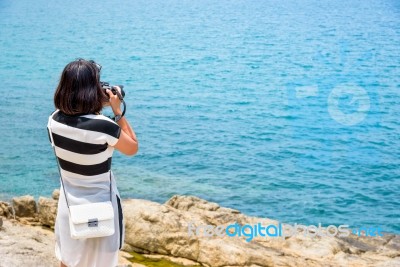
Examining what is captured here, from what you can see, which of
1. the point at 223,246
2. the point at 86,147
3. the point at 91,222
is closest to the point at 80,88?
the point at 86,147

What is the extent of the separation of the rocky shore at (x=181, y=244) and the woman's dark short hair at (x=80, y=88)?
1.75m

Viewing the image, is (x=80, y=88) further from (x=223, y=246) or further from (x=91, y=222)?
(x=223, y=246)

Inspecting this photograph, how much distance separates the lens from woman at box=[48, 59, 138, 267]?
3.19 meters

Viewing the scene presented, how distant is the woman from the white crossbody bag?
0.04 meters

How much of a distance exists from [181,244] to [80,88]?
290 cm

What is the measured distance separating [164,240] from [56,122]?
2795mm

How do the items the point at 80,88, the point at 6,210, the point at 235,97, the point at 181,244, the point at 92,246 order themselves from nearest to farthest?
the point at 80,88, the point at 92,246, the point at 181,244, the point at 6,210, the point at 235,97

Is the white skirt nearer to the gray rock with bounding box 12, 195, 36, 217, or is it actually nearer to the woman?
the woman

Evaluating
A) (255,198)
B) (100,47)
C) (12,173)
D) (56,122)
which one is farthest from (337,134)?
(56,122)

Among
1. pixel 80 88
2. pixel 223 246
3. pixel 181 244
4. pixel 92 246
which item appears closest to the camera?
pixel 80 88

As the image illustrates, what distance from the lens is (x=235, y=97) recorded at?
23.4 metres

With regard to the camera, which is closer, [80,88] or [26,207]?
[80,88]

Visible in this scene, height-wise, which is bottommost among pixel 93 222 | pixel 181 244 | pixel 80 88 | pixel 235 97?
pixel 235 97

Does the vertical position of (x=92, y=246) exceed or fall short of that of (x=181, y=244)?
it exceeds it
